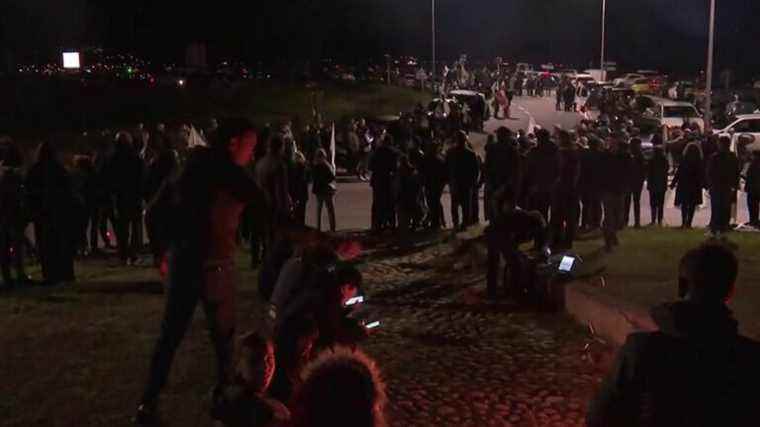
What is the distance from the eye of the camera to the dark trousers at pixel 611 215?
12.6 m

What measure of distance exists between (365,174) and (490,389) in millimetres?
18887

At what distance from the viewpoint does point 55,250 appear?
10.9 m

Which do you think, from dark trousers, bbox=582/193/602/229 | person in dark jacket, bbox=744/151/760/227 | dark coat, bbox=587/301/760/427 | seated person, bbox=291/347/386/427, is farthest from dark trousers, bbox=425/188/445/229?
dark coat, bbox=587/301/760/427

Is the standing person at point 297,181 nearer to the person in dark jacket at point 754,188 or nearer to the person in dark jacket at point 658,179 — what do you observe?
the person in dark jacket at point 658,179

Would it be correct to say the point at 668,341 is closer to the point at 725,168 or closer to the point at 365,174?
the point at 725,168

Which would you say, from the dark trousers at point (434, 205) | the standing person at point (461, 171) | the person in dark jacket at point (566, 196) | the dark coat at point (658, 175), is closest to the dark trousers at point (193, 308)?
the person in dark jacket at point (566, 196)

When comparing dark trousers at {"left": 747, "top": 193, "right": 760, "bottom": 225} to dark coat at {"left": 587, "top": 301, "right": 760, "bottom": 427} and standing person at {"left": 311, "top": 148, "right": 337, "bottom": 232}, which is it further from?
dark coat at {"left": 587, "top": 301, "right": 760, "bottom": 427}

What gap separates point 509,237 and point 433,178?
5414 mm

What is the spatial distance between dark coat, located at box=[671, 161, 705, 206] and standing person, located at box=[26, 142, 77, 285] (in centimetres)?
981

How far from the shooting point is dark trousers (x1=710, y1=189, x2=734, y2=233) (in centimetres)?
1473

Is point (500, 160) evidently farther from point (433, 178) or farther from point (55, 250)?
point (55, 250)

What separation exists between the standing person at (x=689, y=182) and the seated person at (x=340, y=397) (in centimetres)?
1358

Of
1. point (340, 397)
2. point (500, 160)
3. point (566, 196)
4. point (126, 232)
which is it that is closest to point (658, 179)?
point (500, 160)

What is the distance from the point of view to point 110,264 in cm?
1276
